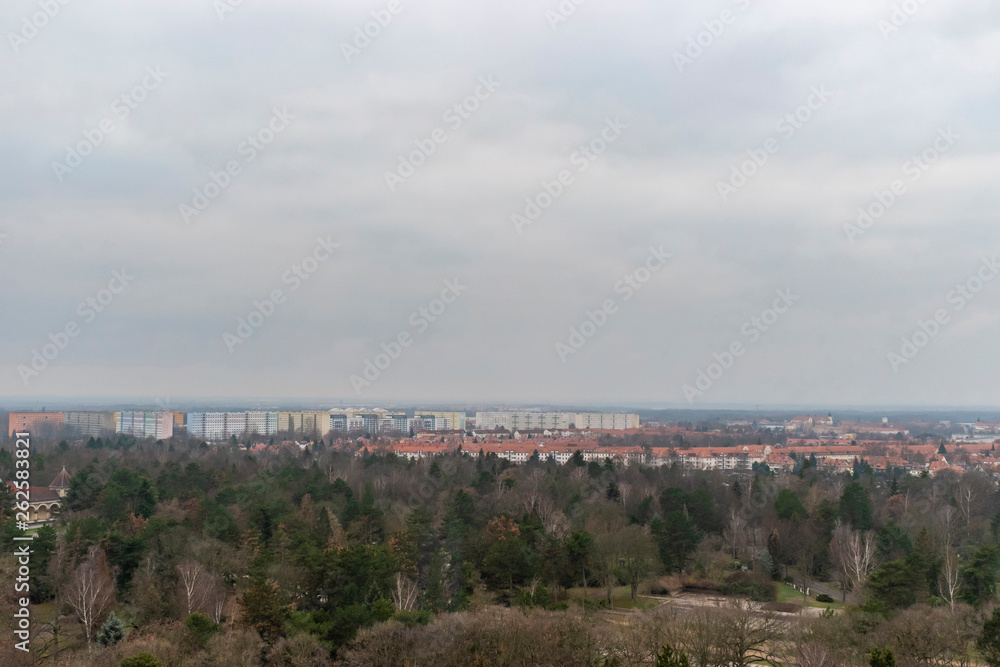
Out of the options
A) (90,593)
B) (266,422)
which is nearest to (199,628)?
(90,593)

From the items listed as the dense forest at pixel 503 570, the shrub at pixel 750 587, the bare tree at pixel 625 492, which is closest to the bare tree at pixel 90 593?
the dense forest at pixel 503 570

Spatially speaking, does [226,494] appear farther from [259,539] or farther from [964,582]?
[964,582]

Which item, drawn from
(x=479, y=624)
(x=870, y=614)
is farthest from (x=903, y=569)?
(x=479, y=624)

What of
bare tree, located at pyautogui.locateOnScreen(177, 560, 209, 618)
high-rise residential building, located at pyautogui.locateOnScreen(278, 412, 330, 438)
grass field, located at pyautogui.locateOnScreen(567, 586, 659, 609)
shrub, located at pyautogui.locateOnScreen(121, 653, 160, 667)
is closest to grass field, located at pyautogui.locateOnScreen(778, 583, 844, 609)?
grass field, located at pyautogui.locateOnScreen(567, 586, 659, 609)

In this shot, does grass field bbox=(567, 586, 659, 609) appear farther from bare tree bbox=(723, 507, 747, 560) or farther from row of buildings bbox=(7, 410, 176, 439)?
row of buildings bbox=(7, 410, 176, 439)

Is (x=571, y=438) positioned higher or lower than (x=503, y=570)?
lower

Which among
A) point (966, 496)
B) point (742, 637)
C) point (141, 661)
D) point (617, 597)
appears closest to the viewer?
point (141, 661)

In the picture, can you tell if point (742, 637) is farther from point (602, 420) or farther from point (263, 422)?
point (602, 420)
